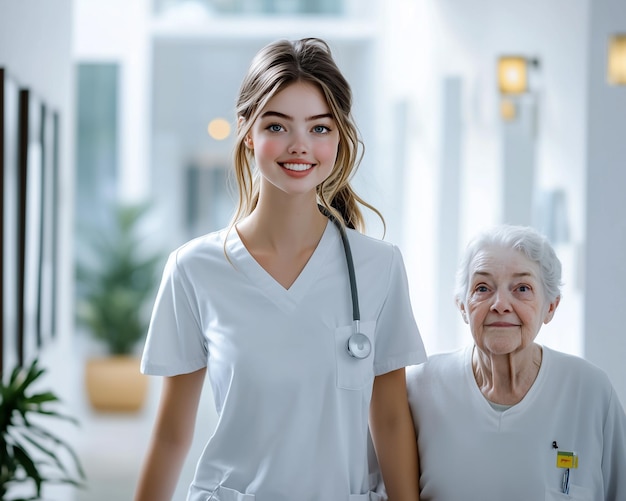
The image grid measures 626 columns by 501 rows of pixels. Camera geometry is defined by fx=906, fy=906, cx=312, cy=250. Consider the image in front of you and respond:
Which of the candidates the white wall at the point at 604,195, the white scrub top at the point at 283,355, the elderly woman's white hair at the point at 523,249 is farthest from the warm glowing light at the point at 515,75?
the white scrub top at the point at 283,355

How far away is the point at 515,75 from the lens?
4477 millimetres

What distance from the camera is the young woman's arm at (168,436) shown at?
1.82m

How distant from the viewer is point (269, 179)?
1.72m

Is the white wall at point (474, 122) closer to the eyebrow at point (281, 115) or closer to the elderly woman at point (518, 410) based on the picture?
the elderly woman at point (518, 410)

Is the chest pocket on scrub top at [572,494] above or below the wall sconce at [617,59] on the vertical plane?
below

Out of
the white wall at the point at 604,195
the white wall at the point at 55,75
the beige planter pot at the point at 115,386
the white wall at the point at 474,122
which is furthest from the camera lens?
the beige planter pot at the point at 115,386

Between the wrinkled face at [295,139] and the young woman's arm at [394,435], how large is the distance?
0.44 m

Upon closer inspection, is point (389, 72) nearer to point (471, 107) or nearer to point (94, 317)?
point (471, 107)

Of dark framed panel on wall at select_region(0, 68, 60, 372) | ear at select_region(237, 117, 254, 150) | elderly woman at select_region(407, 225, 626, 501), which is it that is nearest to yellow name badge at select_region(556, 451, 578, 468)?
elderly woman at select_region(407, 225, 626, 501)

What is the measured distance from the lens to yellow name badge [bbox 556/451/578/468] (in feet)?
5.87

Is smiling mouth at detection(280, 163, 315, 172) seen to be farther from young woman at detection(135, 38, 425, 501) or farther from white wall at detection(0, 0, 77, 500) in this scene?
white wall at detection(0, 0, 77, 500)

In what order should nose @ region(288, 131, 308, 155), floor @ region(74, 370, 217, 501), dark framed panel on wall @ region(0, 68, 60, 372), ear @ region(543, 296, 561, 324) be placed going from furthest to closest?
floor @ region(74, 370, 217, 501), dark framed panel on wall @ region(0, 68, 60, 372), ear @ region(543, 296, 561, 324), nose @ region(288, 131, 308, 155)

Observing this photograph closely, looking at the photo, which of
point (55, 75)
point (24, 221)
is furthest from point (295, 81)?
point (55, 75)

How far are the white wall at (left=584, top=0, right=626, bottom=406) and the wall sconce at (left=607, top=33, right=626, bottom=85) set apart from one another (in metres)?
0.03
